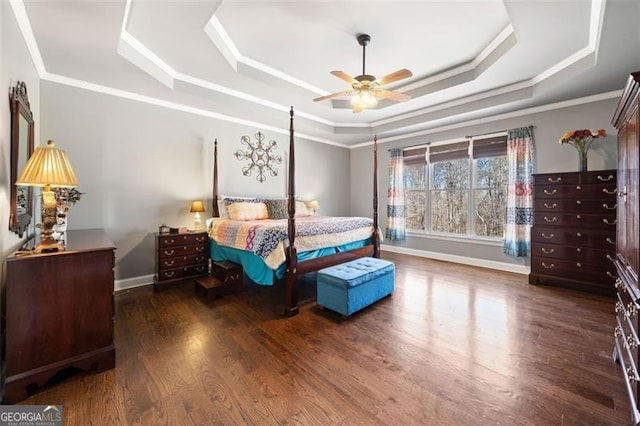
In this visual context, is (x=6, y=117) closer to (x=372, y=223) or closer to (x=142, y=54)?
(x=142, y=54)

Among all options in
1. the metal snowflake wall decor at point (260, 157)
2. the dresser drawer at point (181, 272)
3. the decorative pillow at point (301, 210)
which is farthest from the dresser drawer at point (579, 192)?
the dresser drawer at point (181, 272)

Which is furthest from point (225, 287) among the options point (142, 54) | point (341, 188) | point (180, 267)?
point (341, 188)

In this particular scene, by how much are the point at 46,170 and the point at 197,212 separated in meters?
2.43

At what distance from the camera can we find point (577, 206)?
3477mm

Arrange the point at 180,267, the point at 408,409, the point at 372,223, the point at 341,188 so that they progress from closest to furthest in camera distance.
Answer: the point at 408,409, the point at 180,267, the point at 372,223, the point at 341,188

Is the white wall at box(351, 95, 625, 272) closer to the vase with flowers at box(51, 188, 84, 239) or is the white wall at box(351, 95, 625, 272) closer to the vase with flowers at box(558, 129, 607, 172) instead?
the vase with flowers at box(558, 129, 607, 172)

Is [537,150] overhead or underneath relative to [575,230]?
overhead

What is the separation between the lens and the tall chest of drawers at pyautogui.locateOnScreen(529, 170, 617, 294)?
328 centimetres

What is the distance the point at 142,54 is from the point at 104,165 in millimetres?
1498

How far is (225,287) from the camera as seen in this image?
3326mm

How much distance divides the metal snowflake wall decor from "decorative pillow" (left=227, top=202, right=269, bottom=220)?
0.85m

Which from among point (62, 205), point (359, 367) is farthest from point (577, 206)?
point (62, 205)

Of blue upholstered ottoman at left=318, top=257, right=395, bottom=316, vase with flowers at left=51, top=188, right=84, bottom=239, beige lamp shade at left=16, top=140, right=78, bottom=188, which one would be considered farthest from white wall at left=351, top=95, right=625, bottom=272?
beige lamp shade at left=16, top=140, right=78, bottom=188

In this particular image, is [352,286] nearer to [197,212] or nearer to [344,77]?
[344,77]
